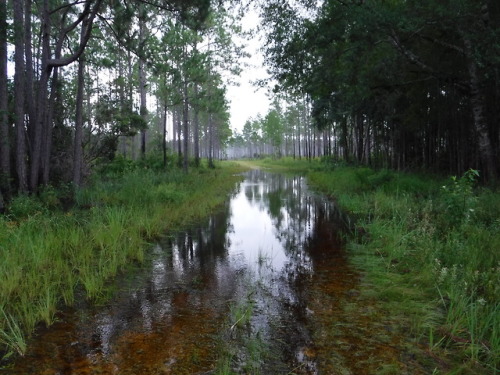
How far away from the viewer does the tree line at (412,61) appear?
9.02 meters

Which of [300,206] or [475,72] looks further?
[300,206]

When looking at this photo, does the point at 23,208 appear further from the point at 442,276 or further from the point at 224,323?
the point at 442,276

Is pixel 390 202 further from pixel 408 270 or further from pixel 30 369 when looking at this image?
pixel 30 369

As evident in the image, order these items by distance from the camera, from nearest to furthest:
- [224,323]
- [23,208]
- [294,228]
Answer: [224,323]
[23,208]
[294,228]

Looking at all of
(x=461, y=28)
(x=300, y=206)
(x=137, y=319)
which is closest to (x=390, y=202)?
(x=300, y=206)

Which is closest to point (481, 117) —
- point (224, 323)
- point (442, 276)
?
point (442, 276)

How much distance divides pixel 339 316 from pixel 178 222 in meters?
5.99

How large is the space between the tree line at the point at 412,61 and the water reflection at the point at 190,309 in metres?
6.53

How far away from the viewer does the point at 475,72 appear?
1059 cm

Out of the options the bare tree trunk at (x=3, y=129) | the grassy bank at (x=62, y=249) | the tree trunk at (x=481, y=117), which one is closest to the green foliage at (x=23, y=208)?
the grassy bank at (x=62, y=249)

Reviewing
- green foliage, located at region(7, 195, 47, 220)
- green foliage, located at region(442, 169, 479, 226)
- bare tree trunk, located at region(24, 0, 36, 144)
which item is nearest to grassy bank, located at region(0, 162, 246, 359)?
green foliage, located at region(7, 195, 47, 220)

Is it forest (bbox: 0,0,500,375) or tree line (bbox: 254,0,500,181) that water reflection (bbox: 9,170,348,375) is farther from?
tree line (bbox: 254,0,500,181)

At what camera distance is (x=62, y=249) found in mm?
5371

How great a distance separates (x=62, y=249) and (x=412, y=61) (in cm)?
1113
